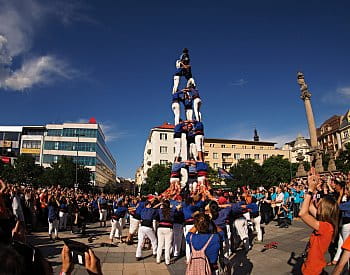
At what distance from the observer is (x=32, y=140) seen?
236ft

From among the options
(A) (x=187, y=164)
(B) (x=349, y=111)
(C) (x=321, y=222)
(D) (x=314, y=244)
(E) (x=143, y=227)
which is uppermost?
(B) (x=349, y=111)

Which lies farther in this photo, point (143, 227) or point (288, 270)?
point (143, 227)

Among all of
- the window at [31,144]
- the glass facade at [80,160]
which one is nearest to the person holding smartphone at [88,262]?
the glass facade at [80,160]

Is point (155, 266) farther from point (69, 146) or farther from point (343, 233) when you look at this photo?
point (69, 146)

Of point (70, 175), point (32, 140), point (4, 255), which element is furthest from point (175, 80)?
point (32, 140)

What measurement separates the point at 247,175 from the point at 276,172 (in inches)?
306

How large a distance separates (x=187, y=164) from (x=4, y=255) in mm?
12012

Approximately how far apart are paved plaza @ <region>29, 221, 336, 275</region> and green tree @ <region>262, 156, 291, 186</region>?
56.7 meters

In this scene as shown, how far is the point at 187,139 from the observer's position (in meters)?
14.3

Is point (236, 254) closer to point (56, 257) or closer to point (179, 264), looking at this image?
point (179, 264)

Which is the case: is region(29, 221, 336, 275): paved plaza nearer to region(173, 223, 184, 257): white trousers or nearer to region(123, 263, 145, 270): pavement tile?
region(123, 263, 145, 270): pavement tile

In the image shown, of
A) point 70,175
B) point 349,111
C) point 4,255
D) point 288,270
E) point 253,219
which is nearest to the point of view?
point 4,255

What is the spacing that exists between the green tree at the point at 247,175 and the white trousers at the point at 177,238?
182ft

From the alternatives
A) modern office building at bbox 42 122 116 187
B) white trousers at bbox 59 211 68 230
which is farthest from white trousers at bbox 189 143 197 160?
modern office building at bbox 42 122 116 187
